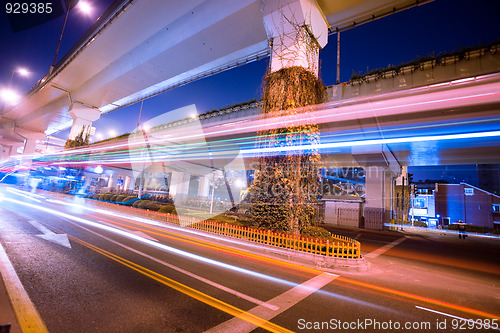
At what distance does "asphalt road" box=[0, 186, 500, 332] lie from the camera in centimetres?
343

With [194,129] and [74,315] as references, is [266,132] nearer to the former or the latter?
[74,315]

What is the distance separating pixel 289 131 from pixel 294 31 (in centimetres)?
487

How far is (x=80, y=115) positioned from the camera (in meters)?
24.3

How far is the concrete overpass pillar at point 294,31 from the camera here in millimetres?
9570

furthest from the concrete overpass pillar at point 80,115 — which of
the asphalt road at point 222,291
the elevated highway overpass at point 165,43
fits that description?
the asphalt road at point 222,291

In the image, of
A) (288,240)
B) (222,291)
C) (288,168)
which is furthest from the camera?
(288,168)

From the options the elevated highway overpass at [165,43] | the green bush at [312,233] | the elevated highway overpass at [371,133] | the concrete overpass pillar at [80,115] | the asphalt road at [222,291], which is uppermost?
the elevated highway overpass at [165,43]

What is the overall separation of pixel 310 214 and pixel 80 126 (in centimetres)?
2888

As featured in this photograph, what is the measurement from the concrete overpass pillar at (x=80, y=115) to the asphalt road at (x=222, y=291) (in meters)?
20.6

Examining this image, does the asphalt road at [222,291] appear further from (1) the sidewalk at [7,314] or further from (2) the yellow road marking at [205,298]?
(1) the sidewalk at [7,314]

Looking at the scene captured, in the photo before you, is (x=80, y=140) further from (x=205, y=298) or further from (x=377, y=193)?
(x=377, y=193)

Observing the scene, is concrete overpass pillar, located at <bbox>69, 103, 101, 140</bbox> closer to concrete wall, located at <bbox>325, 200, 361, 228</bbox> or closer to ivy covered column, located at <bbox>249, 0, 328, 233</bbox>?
ivy covered column, located at <bbox>249, 0, 328, 233</bbox>

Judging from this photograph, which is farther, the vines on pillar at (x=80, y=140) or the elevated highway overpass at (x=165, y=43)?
the vines on pillar at (x=80, y=140)

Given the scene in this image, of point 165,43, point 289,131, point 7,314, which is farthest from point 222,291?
point 165,43
